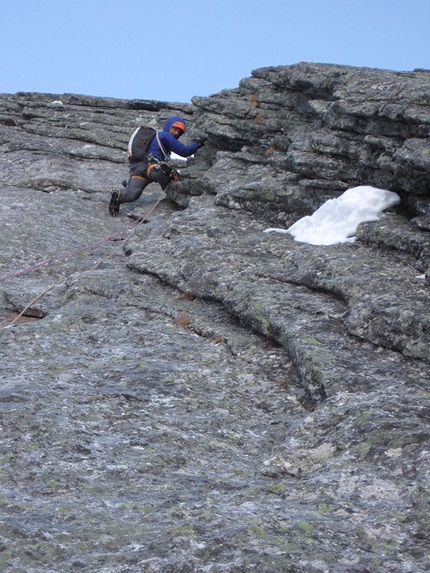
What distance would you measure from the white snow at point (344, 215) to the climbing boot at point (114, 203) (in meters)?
6.96

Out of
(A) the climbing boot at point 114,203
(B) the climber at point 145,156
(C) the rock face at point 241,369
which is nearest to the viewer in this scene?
(C) the rock face at point 241,369

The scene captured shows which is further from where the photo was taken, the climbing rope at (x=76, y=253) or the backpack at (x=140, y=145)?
the backpack at (x=140, y=145)

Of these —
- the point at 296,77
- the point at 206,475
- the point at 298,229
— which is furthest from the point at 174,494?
the point at 296,77

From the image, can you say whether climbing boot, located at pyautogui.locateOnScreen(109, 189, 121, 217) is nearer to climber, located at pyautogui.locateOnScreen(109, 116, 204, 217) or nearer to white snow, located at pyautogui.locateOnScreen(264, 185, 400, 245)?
climber, located at pyautogui.locateOnScreen(109, 116, 204, 217)

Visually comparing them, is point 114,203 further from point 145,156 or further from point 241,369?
point 241,369

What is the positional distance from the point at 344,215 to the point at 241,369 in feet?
15.2

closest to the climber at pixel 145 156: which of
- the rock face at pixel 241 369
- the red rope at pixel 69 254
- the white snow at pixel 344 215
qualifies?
the red rope at pixel 69 254

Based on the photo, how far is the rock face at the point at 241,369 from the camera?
5301 mm

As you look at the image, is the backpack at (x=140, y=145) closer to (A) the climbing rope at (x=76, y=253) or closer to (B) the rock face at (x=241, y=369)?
(A) the climbing rope at (x=76, y=253)

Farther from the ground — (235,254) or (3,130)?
(3,130)

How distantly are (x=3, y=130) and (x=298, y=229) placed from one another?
55.0ft

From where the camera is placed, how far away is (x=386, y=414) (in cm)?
684

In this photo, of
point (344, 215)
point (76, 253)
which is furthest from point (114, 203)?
point (344, 215)

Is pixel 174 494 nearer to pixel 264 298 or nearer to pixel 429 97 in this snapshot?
pixel 264 298
